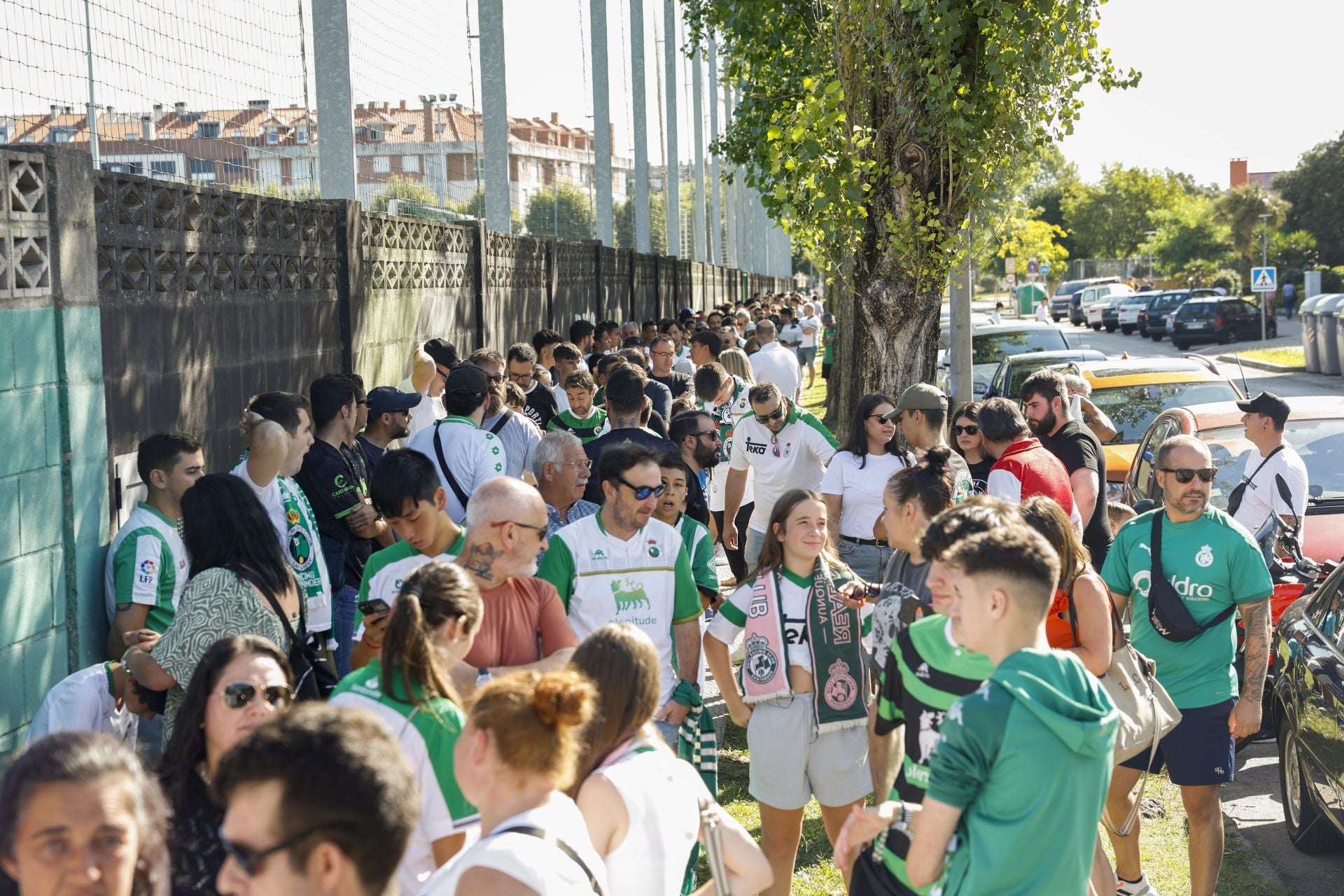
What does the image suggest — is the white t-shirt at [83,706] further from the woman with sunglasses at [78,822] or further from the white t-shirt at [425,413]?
the white t-shirt at [425,413]

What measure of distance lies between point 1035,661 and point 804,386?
31477 mm

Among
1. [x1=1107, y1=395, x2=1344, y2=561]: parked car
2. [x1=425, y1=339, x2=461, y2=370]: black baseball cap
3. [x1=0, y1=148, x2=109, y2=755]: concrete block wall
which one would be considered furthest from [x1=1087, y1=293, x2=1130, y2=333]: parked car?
[x1=0, y1=148, x2=109, y2=755]: concrete block wall

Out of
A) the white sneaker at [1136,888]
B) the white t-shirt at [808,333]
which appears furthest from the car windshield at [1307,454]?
the white t-shirt at [808,333]

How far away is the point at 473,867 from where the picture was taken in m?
2.85

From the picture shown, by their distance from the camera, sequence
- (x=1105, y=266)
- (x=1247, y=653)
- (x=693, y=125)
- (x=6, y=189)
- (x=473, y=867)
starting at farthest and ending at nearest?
(x=1105, y=266)
(x=693, y=125)
(x=1247, y=653)
(x=6, y=189)
(x=473, y=867)

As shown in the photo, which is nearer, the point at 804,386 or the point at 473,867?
the point at 473,867

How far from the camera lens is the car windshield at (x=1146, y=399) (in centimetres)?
1259

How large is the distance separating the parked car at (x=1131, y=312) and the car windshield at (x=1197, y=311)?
1086cm

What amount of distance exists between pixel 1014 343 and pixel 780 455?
12.0 meters

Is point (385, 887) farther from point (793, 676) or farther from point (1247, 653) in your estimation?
point (1247, 653)

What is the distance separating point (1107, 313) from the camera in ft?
209

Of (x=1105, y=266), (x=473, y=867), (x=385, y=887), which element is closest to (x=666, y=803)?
(x=473, y=867)

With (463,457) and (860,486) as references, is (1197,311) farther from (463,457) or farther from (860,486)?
(463,457)

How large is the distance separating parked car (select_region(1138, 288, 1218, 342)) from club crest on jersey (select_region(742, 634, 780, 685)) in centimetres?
5117
